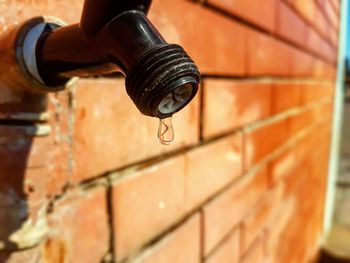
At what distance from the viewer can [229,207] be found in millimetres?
707

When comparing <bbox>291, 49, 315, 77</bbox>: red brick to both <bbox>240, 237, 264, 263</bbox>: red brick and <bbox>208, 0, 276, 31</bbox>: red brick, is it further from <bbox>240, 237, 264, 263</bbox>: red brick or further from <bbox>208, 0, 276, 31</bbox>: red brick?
<bbox>240, 237, 264, 263</bbox>: red brick

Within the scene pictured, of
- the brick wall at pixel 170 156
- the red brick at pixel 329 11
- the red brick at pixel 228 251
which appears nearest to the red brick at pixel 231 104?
the brick wall at pixel 170 156

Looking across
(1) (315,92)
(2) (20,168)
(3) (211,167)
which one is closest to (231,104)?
(3) (211,167)

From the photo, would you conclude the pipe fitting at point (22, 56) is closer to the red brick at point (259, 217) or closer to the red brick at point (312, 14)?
the red brick at point (259, 217)

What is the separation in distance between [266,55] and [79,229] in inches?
24.8

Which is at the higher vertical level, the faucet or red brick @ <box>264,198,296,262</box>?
the faucet

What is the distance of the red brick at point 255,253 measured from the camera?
82cm

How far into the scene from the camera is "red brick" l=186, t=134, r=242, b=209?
0.57 m

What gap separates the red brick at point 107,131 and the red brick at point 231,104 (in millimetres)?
144

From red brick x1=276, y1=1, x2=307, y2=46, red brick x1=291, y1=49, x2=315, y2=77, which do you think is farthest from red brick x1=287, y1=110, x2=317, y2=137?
red brick x1=276, y1=1, x2=307, y2=46

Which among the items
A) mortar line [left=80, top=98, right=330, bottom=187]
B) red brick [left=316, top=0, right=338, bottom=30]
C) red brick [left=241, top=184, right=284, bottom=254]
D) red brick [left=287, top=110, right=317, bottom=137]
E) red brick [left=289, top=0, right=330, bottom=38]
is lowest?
red brick [left=241, top=184, right=284, bottom=254]

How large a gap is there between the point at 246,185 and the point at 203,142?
25 centimetres

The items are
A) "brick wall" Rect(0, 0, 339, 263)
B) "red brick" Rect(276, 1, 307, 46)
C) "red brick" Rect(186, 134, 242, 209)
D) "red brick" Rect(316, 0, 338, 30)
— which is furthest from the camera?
"red brick" Rect(316, 0, 338, 30)

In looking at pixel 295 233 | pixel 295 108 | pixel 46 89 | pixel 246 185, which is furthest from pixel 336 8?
pixel 46 89
